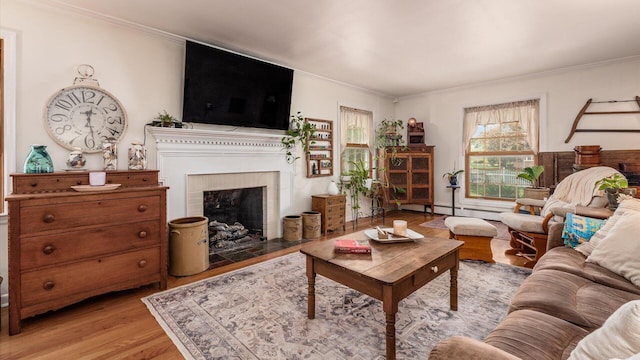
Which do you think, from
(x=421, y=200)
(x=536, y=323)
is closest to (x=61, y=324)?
(x=536, y=323)

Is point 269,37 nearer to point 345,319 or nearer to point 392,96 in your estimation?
point 345,319

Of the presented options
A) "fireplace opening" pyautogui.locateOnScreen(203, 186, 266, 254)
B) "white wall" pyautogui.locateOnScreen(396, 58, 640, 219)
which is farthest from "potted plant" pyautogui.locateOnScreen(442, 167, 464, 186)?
"fireplace opening" pyautogui.locateOnScreen(203, 186, 266, 254)

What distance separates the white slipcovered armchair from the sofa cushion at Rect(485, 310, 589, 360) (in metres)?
1.72

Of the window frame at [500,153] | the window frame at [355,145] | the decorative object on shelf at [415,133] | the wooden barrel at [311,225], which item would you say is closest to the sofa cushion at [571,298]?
the wooden barrel at [311,225]

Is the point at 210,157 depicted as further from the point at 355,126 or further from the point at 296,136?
the point at 355,126

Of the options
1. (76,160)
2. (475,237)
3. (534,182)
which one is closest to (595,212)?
(475,237)

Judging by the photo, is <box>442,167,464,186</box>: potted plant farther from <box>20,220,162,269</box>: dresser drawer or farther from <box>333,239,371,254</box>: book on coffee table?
<box>20,220,162,269</box>: dresser drawer

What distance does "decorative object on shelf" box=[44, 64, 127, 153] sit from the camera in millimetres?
2490

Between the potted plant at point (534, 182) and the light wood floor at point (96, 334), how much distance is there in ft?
15.5

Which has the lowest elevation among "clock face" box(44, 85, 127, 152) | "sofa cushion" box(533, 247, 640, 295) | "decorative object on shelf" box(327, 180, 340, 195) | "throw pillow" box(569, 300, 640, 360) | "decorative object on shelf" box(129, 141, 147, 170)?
"sofa cushion" box(533, 247, 640, 295)

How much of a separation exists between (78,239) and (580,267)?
3439mm

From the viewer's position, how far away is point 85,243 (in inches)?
86.0

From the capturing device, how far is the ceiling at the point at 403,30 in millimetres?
2553

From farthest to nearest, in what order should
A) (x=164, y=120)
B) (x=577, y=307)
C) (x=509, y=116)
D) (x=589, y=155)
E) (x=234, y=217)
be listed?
(x=509, y=116)
(x=234, y=217)
(x=589, y=155)
(x=164, y=120)
(x=577, y=307)
